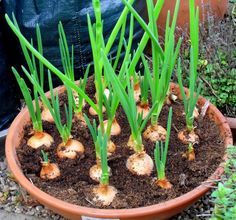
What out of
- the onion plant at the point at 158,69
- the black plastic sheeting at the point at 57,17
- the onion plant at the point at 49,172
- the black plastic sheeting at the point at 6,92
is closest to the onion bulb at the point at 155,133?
the onion plant at the point at 158,69

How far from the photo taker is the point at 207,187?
147cm

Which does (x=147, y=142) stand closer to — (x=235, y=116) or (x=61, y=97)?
(x=61, y=97)

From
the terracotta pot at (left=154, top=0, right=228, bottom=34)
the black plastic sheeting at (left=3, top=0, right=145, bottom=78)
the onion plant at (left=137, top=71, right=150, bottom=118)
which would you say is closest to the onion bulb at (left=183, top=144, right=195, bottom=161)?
the onion plant at (left=137, top=71, right=150, bottom=118)

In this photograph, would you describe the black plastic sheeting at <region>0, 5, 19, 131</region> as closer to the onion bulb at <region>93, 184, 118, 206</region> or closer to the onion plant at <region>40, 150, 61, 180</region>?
the onion plant at <region>40, 150, 61, 180</region>

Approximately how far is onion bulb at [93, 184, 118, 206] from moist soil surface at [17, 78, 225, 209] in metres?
0.01

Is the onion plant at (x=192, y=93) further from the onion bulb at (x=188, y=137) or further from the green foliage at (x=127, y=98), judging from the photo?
the green foliage at (x=127, y=98)

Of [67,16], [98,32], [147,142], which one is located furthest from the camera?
[67,16]

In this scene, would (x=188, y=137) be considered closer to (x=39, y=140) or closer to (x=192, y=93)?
(x=192, y=93)

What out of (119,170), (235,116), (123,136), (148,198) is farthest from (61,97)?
(235,116)

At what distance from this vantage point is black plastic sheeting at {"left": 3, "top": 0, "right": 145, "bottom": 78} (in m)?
2.01

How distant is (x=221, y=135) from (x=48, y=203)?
62 cm

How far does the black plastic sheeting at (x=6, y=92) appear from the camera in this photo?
2088 mm

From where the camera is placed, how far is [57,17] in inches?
79.4

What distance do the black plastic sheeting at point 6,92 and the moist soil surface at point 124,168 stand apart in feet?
1.53
